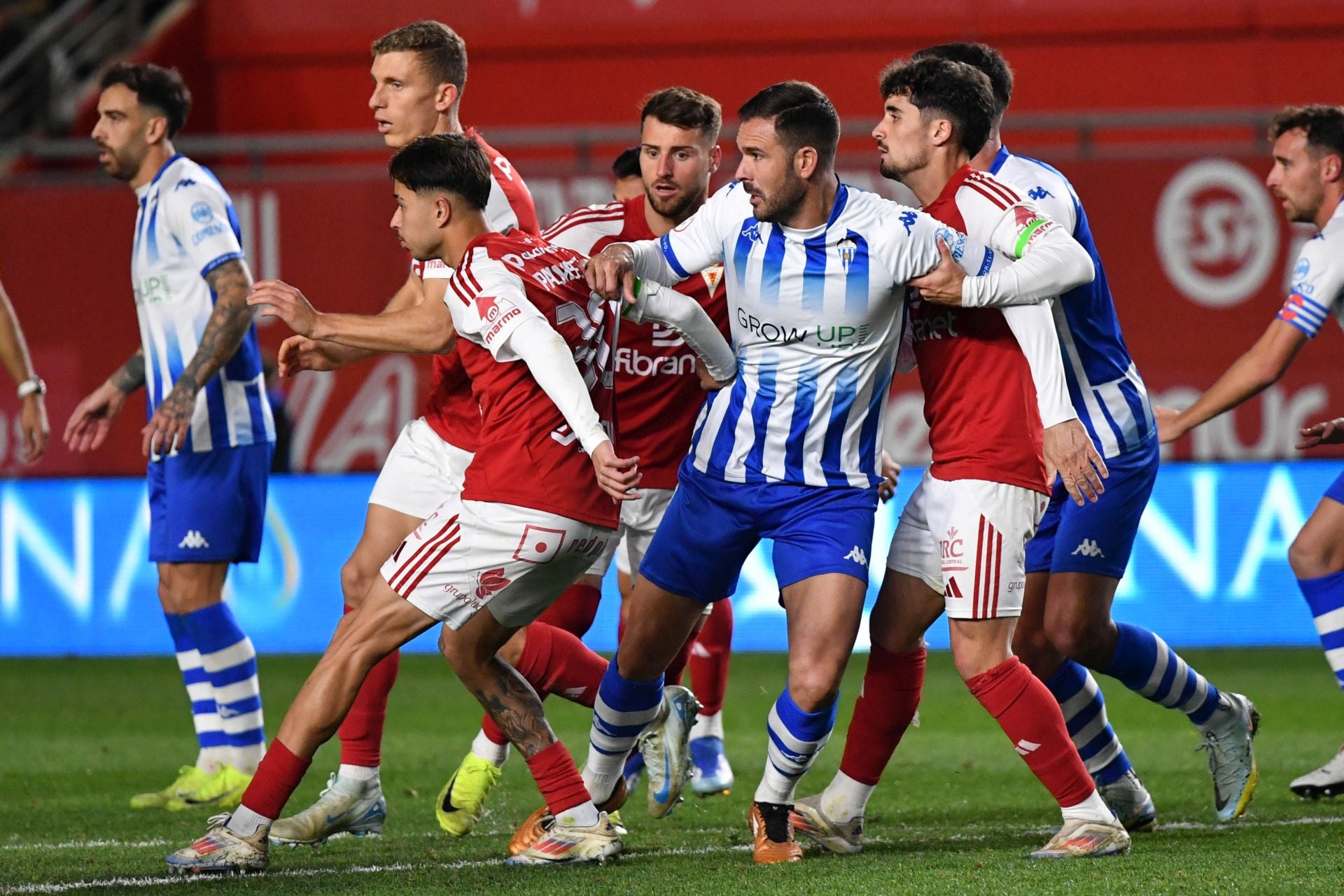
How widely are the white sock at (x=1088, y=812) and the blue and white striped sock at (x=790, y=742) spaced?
2.17ft

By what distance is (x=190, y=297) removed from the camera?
627 centimetres

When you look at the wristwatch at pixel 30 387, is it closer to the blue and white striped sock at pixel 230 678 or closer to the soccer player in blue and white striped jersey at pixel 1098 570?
the blue and white striped sock at pixel 230 678

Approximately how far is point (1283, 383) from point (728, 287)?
849 centimetres

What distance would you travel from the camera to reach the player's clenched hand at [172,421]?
592 cm

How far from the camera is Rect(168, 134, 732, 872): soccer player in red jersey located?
177 inches

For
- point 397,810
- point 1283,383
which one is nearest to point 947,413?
point 397,810

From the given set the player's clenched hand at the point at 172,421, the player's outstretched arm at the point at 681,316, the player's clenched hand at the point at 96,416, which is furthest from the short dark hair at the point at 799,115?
the player's clenched hand at the point at 96,416

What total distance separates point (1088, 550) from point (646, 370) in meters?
1.47

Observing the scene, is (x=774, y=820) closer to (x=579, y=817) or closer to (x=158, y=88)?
(x=579, y=817)

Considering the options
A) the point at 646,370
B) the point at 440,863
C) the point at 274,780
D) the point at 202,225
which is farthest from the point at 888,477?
the point at 202,225

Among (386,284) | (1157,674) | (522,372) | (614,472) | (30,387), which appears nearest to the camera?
(614,472)

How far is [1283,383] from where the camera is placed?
481 inches

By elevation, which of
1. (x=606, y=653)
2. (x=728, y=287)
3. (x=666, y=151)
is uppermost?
(x=666, y=151)

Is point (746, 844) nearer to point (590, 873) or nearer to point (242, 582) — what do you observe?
point (590, 873)
